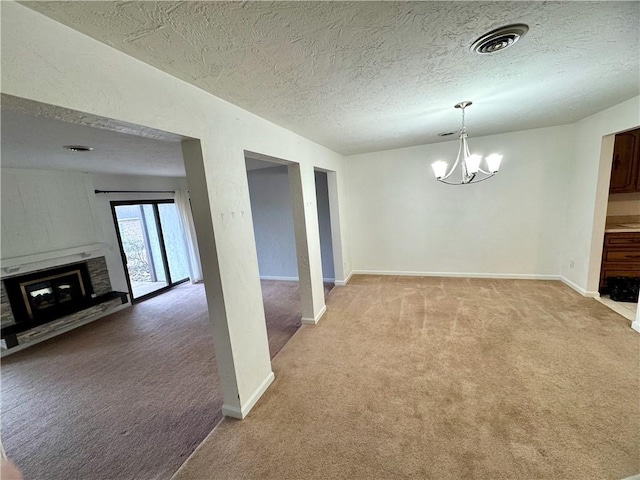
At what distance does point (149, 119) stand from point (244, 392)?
1.99 metres

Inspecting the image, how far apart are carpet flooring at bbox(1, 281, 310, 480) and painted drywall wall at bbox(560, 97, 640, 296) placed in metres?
3.99

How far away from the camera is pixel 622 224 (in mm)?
3764

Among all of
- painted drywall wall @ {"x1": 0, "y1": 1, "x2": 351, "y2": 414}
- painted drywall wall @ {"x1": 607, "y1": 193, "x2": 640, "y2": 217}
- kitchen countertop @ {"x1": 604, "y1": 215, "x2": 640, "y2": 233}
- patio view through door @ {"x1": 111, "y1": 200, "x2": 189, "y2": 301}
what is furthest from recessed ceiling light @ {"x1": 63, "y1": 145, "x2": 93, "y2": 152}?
painted drywall wall @ {"x1": 607, "y1": 193, "x2": 640, "y2": 217}

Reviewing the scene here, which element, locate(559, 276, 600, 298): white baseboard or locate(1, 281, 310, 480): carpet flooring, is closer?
locate(1, 281, 310, 480): carpet flooring

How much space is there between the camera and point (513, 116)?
307 cm

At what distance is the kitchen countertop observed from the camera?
3.44m

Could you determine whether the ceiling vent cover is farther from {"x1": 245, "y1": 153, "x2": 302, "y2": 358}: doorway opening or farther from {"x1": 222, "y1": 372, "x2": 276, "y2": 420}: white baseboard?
{"x1": 245, "y1": 153, "x2": 302, "y2": 358}: doorway opening

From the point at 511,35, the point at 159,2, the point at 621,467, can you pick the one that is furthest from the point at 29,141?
the point at 621,467

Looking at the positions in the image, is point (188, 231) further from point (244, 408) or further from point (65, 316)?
point (244, 408)

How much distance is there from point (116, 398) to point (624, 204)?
6683 millimetres

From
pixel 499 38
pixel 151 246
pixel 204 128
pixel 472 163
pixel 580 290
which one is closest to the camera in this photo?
pixel 499 38

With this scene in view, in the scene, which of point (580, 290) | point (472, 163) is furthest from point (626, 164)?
point (472, 163)

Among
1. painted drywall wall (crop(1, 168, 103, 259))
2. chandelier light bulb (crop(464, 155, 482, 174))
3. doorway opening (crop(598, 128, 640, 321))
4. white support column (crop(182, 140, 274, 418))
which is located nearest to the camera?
white support column (crop(182, 140, 274, 418))

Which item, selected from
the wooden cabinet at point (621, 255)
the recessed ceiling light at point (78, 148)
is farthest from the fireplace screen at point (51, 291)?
the wooden cabinet at point (621, 255)
